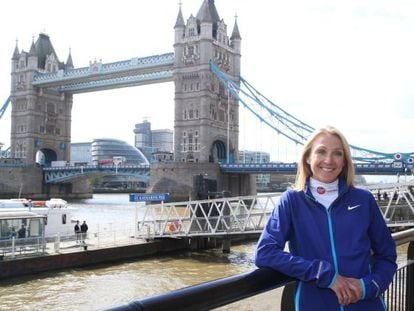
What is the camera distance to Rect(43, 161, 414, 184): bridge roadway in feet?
156

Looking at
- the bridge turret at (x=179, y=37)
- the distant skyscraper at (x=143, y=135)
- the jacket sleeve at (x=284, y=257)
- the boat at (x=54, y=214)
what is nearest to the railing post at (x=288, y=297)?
the jacket sleeve at (x=284, y=257)

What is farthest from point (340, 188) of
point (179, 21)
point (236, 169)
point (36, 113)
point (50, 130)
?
point (50, 130)

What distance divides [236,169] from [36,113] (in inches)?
1415

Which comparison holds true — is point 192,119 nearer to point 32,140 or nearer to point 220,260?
point 32,140

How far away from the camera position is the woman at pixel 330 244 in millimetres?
2117

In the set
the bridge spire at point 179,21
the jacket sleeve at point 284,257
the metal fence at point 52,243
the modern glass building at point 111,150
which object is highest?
the bridge spire at point 179,21

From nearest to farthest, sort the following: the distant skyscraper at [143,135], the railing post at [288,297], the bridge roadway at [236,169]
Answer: the railing post at [288,297], the bridge roadway at [236,169], the distant skyscraper at [143,135]

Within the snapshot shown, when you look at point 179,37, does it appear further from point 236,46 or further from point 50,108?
point 50,108

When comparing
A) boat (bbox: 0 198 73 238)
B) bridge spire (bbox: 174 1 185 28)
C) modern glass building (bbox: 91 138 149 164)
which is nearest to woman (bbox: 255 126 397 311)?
boat (bbox: 0 198 73 238)

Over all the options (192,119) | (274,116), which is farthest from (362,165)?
(192,119)

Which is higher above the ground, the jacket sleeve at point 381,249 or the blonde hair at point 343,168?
the blonde hair at point 343,168

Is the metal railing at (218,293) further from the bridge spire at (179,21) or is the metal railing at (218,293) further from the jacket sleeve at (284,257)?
the bridge spire at (179,21)

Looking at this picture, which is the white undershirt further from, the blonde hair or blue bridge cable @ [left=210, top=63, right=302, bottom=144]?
blue bridge cable @ [left=210, top=63, right=302, bottom=144]

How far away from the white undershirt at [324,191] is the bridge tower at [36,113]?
76.4m
